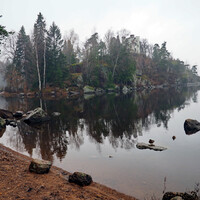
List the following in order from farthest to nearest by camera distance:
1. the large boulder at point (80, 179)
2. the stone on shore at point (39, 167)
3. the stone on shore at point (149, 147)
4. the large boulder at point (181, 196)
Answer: the stone on shore at point (149, 147) < the stone on shore at point (39, 167) < the large boulder at point (80, 179) < the large boulder at point (181, 196)

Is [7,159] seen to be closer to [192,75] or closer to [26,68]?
[26,68]

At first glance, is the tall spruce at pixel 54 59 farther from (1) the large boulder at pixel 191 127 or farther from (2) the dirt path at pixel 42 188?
(2) the dirt path at pixel 42 188

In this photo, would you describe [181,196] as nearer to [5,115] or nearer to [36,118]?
[36,118]

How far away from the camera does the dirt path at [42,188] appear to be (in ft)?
17.7

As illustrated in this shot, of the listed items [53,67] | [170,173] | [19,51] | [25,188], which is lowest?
[170,173]

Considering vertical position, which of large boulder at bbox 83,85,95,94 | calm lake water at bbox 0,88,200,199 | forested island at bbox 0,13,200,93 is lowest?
calm lake water at bbox 0,88,200,199

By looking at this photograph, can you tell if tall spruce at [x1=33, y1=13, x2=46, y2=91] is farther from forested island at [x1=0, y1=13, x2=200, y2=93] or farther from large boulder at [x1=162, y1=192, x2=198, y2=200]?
large boulder at [x1=162, y1=192, x2=198, y2=200]

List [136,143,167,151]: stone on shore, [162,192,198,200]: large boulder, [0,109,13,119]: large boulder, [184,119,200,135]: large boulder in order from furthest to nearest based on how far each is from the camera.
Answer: [0,109,13,119]: large boulder → [184,119,200,135]: large boulder → [136,143,167,151]: stone on shore → [162,192,198,200]: large boulder

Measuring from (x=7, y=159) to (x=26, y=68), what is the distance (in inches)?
1957

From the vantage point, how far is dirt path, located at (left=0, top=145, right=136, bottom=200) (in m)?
5.40

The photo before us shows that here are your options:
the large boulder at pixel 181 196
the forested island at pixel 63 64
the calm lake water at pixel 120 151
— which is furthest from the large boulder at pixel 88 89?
the large boulder at pixel 181 196

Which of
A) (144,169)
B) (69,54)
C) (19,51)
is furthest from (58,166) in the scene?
(69,54)

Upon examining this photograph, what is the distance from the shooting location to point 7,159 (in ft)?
26.7

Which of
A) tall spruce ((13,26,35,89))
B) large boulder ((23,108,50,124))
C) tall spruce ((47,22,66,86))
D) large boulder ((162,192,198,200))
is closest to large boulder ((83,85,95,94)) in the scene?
tall spruce ((47,22,66,86))
